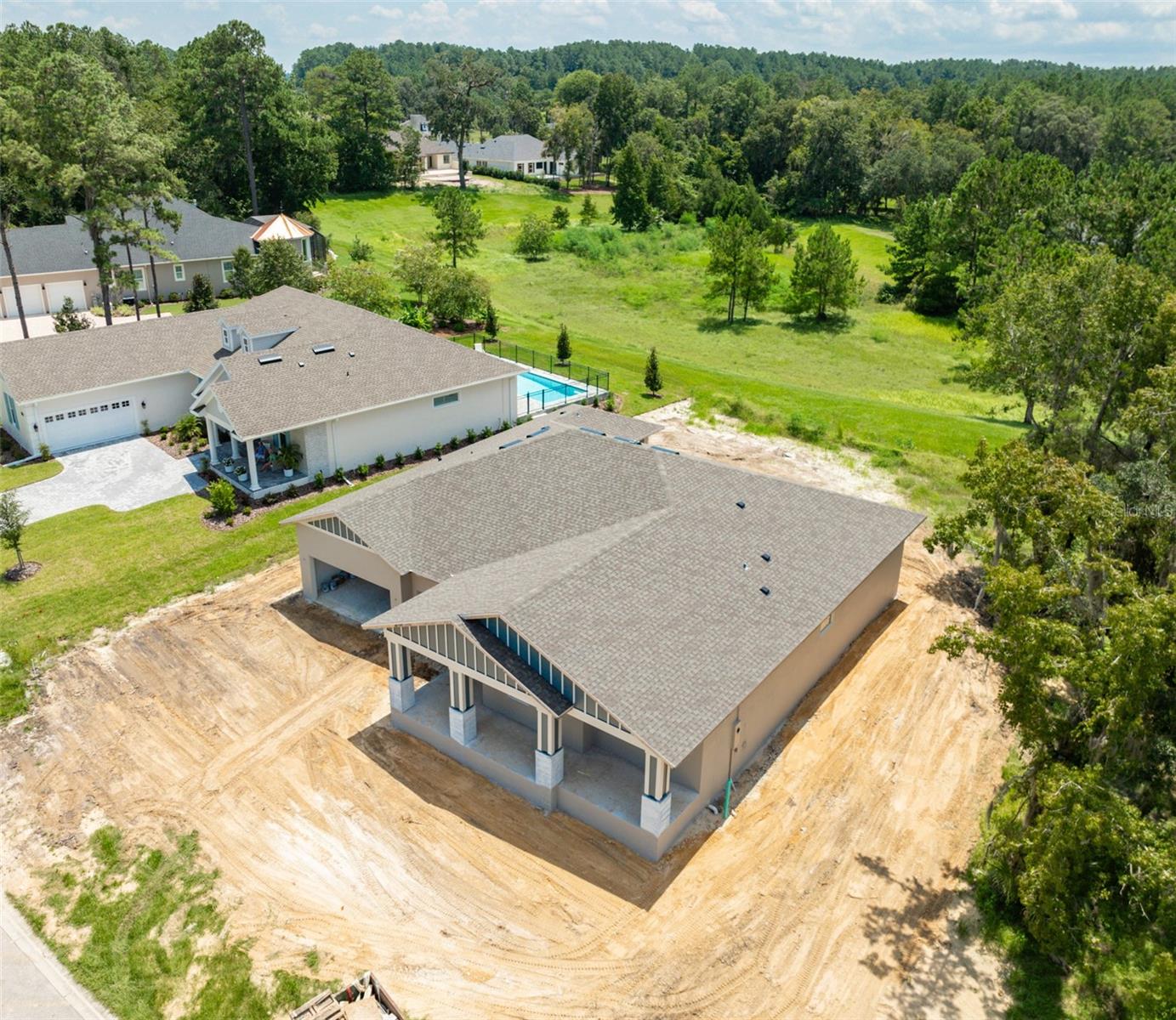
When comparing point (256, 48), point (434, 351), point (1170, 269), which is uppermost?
point (256, 48)

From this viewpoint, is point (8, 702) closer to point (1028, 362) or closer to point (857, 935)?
point (857, 935)

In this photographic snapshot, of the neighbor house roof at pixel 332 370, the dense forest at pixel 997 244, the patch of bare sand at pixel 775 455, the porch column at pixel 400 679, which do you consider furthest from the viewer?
the patch of bare sand at pixel 775 455

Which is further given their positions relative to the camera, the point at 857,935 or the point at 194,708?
the point at 194,708

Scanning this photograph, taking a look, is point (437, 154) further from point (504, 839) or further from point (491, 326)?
point (504, 839)

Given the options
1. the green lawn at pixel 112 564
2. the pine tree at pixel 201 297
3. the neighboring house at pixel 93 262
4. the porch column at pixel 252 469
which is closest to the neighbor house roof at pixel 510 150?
the neighboring house at pixel 93 262

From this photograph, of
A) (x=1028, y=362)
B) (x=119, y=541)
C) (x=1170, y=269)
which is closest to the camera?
(x=119, y=541)

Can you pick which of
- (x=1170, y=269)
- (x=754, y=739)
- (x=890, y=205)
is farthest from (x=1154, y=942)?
(x=890, y=205)

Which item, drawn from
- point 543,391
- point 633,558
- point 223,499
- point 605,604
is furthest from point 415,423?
point 605,604

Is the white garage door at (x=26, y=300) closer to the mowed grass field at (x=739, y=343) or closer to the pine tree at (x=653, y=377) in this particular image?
Answer: the mowed grass field at (x=739, y=343)
